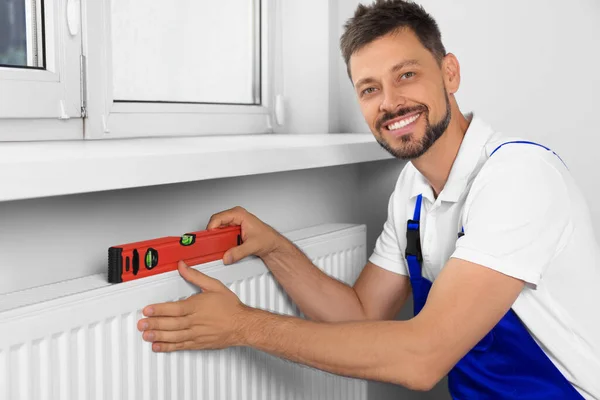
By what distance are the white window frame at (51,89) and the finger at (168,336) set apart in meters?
0.42

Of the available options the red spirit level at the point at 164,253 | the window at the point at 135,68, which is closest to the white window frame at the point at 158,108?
the window at the point at 135,68

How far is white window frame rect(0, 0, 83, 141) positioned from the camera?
1198 millimetres

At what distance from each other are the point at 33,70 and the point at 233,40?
629 mm

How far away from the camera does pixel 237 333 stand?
115 centimetres

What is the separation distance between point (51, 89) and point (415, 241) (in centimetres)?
74

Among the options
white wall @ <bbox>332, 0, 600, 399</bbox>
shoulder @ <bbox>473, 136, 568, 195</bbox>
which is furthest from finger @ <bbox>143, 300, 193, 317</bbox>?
white wall @ <bbox>332, 0, 600, 399</bbox>

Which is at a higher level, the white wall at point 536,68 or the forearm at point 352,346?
the white wall at point 536,68

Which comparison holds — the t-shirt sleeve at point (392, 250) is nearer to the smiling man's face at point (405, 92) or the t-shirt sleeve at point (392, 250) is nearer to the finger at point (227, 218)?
the smiling man's face at point (405, 92)

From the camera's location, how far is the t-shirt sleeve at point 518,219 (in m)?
1.10

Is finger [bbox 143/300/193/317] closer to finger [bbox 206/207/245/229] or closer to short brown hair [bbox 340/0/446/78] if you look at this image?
finger [bbox 206/207/245/229]

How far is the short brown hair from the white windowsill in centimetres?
22

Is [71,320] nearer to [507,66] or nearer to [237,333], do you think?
[237,333]

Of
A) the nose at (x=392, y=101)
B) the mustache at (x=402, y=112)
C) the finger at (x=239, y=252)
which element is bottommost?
the finger at (x=239, y=252)

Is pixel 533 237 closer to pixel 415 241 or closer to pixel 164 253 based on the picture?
pixel 415 241
